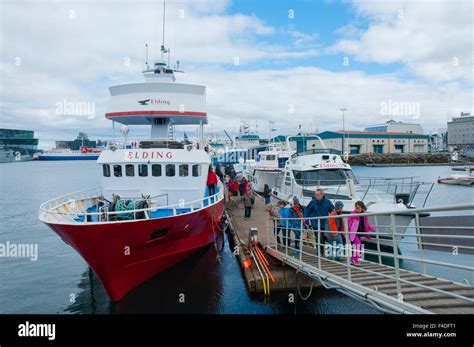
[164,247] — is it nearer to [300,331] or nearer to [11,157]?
[300,331]

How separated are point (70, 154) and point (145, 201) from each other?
16217 centimetres

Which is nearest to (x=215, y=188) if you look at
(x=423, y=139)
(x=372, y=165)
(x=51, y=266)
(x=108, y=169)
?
(x=108, y=169)

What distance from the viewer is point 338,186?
54.6ft

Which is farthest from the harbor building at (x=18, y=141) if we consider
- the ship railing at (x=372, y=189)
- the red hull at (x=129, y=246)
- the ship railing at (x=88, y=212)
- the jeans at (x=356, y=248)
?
the jeans at (x=356, y=248)

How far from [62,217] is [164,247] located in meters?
3.11

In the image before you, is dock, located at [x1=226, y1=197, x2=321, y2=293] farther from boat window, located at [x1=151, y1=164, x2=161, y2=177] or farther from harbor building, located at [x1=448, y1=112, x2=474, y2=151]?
harbor building, located at [x1=448, y1=112, x2=474, y2=151]

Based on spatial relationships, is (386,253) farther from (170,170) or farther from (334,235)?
(170,170)

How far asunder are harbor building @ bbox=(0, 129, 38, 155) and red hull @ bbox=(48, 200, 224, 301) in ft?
478

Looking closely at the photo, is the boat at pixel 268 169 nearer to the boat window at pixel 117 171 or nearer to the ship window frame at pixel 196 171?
the ship window frame at pixel 196 171

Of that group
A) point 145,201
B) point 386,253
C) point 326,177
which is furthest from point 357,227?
point 326,177

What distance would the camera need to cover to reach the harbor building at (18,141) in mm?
133125

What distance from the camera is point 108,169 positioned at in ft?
42.7

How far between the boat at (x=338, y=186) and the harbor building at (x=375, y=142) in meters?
89.1

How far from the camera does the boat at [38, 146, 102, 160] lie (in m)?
146
